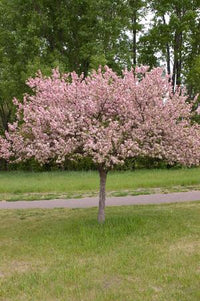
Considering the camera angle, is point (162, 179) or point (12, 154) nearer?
point (12, 154)

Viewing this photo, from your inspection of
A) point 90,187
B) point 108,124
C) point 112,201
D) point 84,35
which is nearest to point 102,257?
point 108,124

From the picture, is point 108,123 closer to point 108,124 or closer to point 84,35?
point 108,124

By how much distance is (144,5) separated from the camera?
2556 cm

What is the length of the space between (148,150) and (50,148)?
2086 mm

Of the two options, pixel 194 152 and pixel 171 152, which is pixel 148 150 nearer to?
pixel 171 152

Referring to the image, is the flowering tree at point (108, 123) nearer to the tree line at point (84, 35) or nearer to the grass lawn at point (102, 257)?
the grass lawn at point (102, 257)

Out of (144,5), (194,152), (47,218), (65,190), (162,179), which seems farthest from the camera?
(144,5)

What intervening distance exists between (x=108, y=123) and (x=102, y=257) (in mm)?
2851

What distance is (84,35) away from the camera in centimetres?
2269

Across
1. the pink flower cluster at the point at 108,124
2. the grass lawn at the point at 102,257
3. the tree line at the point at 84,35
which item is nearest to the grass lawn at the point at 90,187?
the grass lawn at the point at 102,257

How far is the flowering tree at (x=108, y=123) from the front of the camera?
282 inches

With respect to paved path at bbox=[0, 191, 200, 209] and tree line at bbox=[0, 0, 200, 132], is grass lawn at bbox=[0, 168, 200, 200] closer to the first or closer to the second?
paved path at bbox=[0, 191, 200, 209]

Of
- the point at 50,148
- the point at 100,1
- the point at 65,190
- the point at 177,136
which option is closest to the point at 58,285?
the point at 50,148

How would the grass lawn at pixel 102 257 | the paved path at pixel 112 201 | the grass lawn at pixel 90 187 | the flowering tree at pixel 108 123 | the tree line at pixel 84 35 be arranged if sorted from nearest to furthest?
the grass lawn at pixel 102 257 → the flowering tree at pixel 108 123 → the paved path at pixel 112 201 → the grass lawn at pixel 90 187 → the tree line at pixel 84 35
